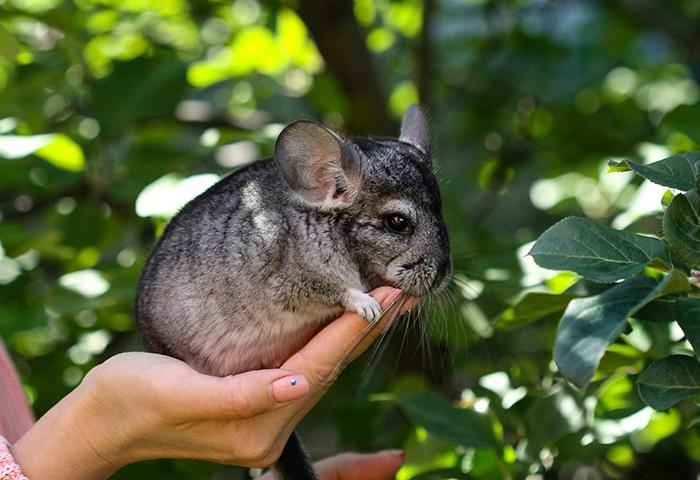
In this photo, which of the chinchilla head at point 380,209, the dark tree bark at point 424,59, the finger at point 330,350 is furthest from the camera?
the dark tree bark at point 424,59

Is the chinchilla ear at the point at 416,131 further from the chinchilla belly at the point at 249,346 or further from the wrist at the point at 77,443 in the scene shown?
the wrist at the point at 77,443

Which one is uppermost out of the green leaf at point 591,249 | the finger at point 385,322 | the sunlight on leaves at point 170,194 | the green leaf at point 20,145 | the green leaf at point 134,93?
the green leaf at point 20,145

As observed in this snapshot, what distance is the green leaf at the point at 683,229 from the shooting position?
134cm

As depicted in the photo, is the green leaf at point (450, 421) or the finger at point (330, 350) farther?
the green leaf at point (450, 421)

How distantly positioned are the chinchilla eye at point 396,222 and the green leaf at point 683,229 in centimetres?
55

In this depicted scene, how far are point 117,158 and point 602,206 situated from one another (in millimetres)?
1463

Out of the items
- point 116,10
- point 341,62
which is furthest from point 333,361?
point 116,10

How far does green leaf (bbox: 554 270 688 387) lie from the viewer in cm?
124

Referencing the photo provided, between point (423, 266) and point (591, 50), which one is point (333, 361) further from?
point (591, 50)

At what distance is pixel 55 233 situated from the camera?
272 cm

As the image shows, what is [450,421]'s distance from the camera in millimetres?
1830

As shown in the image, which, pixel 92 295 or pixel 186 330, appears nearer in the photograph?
pixel 186 330

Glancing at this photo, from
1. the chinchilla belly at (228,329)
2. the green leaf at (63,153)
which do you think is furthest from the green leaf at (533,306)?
the green leaf at (63,153)

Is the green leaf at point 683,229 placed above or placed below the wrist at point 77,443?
above
